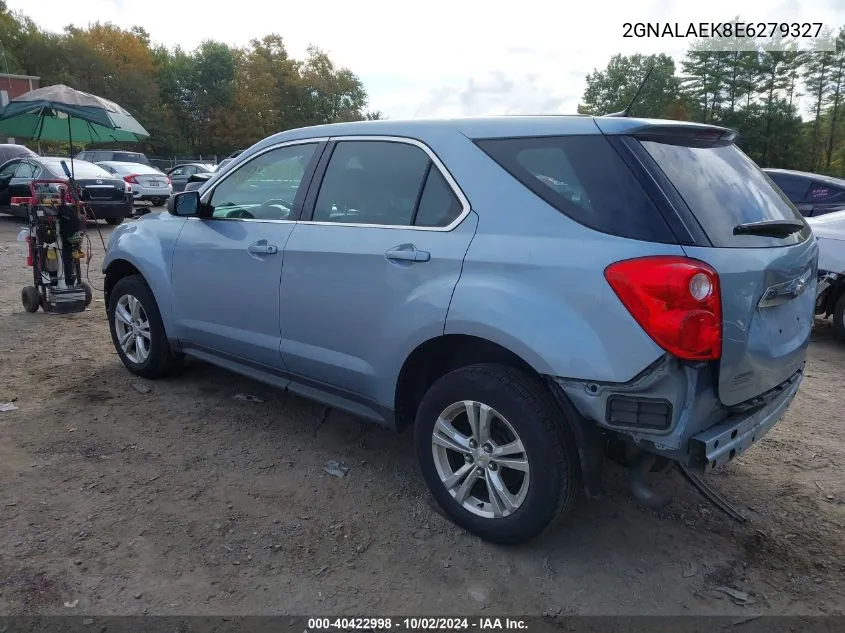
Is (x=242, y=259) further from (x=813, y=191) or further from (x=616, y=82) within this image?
(x=616, y=82)

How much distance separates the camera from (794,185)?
964 cm

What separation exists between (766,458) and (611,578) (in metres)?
1.65

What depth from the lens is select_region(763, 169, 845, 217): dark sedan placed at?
9195mm

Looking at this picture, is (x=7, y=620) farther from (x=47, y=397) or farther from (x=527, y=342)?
(x=47, y=397)

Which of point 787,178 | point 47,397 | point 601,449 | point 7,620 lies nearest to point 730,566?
point 601,449

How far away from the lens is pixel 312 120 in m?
66.0

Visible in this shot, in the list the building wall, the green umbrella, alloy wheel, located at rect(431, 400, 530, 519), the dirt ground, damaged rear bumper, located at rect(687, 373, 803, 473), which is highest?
the building wall

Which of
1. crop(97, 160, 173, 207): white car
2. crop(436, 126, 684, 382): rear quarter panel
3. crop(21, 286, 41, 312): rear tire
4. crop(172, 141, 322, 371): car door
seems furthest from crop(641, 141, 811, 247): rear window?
crop(97, 160, 173, 207): white car

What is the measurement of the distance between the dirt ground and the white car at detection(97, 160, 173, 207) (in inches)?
611

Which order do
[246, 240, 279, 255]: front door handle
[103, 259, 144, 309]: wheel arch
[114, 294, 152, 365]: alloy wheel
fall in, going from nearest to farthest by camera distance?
[246, 240, 279, 255]: front door handle, [114, 294, 152, 365]: alloy wheel, [103, 259, 144, 309]: wheel arch

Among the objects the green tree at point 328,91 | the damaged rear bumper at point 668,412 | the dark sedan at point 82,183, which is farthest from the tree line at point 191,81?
the damaged rear bumper at point 668,412

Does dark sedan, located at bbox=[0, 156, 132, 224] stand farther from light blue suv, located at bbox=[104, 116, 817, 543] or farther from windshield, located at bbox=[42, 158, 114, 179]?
light blue suv, located at bbox=[104, 116, 817, 543]

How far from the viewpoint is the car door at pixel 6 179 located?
49.1 feet

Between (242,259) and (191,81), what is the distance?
6373 centimetres
